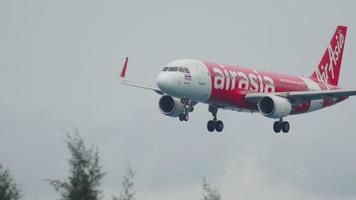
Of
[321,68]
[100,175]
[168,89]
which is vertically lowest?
[100,175]

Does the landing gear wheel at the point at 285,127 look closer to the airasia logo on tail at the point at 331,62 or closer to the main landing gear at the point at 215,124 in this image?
the main landing gear at the point at 215,124

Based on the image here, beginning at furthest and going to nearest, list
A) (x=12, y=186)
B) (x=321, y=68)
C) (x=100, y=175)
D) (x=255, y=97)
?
(x=321, y=68) → (x=255, y=97) → (x=12, y=186) → (x=100, y=175)

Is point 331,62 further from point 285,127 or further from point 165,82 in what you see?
point 165,82

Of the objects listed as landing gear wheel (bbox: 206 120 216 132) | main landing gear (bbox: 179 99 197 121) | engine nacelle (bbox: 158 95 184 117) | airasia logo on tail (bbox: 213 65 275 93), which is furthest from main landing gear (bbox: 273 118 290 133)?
main landing gear (bbox: 179 99 197 121)

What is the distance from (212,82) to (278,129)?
38.8 ft

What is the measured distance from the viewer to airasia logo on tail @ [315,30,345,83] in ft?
400

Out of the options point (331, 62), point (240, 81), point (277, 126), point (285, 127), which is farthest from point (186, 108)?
point (331, 62)

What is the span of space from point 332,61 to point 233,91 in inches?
1006

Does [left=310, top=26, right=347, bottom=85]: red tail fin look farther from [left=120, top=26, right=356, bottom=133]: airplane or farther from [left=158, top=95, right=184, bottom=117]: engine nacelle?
[left=158, top=95, right=184, bottom=117]: engine nacelle

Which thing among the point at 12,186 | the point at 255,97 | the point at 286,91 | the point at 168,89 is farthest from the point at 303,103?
the point at 12,186

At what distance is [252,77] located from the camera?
106 meters

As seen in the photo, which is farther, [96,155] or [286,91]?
[286,91]

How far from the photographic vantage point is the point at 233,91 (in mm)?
102125

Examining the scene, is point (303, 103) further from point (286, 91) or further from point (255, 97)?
point (255, 97)
